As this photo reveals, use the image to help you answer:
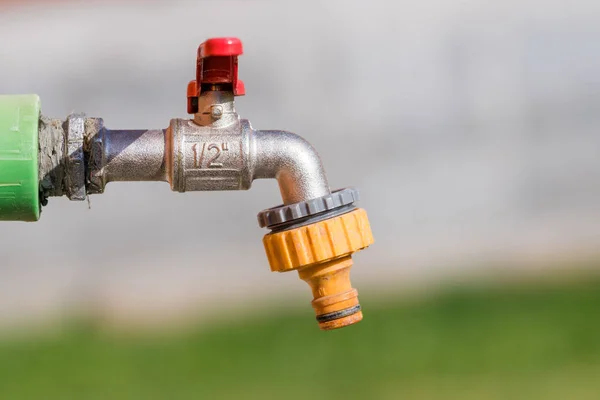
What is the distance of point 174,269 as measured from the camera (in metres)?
1.91

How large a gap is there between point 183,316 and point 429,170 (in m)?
0.58

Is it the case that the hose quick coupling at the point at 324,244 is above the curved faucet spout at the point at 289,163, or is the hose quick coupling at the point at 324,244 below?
below

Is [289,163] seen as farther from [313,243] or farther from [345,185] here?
[345,185]

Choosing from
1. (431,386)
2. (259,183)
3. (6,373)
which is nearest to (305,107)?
(259,183)

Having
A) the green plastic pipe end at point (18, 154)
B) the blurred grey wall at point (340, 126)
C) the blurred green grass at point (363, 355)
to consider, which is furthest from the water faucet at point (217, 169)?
the blurred grey wall at point (340, 126)

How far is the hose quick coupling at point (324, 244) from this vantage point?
2.05 feet

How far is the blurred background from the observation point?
1.83 metres

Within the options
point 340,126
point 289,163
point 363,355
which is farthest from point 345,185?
point 289,163

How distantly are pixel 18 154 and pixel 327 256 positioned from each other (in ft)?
0.69

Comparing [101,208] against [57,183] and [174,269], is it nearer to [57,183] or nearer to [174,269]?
[174,269]

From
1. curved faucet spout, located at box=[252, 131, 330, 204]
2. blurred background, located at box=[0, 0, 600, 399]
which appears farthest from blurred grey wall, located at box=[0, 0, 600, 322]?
curved faucet spout, located at box=[252, 131, 330, 204]

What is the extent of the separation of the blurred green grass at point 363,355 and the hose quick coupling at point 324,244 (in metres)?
1.03

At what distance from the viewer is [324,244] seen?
624 millimetres

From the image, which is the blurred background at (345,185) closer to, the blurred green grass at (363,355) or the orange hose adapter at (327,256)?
the blurred green grass at (363,355)
